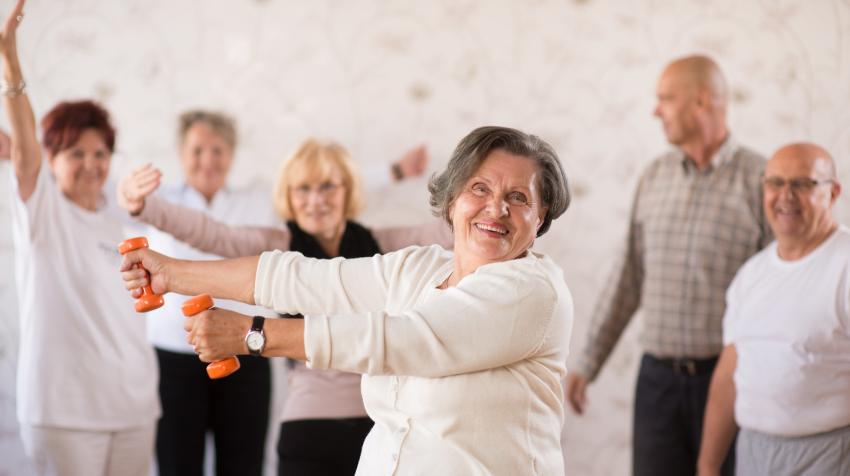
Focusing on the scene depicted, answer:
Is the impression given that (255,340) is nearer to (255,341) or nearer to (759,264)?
(255,341)

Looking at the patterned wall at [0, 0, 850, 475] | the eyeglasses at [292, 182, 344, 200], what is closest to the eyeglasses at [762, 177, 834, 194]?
the patterned wall at [0, 0, 850, 475]

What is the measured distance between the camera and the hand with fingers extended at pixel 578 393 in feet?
10.5

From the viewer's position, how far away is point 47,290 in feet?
8.34

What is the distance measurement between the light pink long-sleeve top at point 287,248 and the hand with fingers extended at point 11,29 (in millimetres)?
505

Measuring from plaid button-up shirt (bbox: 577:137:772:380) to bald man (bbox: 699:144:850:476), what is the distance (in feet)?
1.05

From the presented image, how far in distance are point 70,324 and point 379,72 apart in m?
1.44

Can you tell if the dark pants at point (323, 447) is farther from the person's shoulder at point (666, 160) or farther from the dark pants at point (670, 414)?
→ the person's shoulder at point (666, 160)

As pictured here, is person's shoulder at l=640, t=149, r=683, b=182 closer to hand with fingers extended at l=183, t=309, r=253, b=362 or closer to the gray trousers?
the gray trousers

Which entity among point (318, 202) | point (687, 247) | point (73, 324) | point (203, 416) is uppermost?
point (318, 202)

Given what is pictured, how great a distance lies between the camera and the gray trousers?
2.23 m

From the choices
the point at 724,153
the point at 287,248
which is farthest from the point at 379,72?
the point at 724,153

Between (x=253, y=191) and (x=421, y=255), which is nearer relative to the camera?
(x=421, y=255)

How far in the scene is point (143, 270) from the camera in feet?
→ 5.41

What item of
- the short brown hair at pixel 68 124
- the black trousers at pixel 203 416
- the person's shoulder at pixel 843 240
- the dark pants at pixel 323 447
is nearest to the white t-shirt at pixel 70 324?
the short brown hair at pixel 68 124
